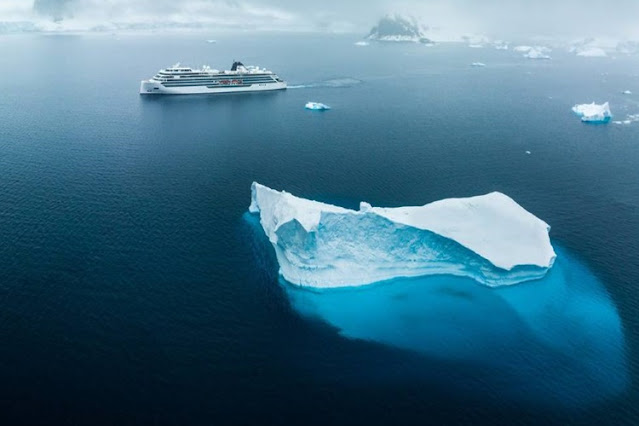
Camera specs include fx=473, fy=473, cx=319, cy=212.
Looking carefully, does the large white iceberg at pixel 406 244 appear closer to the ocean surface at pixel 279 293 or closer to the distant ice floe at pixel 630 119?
the ocean surface at pixel 279 293

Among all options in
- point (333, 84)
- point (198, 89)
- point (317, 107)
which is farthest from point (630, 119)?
point (198, 89)

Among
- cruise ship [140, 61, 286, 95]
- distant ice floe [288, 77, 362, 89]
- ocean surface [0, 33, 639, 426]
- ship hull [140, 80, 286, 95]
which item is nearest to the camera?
ocean surface [0, 33, 639, 426]

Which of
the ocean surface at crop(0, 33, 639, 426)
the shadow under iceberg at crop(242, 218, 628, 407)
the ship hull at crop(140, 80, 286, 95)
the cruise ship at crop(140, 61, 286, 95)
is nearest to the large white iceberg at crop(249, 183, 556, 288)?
the shadow under iceberg at crop(242, 218, 628, 407)

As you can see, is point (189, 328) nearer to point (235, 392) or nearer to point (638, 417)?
point (235, 392)

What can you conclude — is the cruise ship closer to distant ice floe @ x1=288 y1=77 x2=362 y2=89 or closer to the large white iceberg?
distant ice floe @ x1=288 y1=77 x2=362 y2=89

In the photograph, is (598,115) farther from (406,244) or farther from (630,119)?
(406,244)

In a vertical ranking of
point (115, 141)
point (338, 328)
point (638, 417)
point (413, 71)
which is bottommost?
point (638, 417)

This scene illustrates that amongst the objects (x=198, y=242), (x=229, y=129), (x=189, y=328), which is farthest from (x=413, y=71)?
(x=189, y=328)
